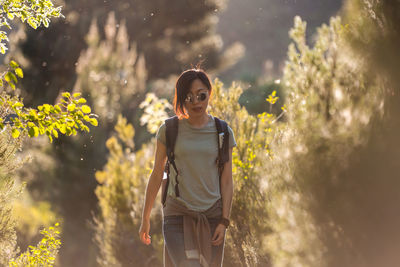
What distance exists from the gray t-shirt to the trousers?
0.13 m

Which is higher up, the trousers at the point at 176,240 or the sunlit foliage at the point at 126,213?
the sunlit foliage at the point at 126,213

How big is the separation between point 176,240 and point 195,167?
455 mm

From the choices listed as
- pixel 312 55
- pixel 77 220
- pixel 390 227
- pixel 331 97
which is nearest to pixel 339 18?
pixel 312 55

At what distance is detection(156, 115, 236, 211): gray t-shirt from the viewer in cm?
298

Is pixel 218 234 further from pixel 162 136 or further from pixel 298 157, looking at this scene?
pixel 298 157

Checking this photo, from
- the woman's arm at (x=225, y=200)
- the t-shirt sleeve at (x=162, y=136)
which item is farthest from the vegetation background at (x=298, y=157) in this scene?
the woman's arm at (x=225, y=200)

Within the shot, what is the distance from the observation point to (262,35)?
5478 cm

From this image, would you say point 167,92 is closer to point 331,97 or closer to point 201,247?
point 331,97

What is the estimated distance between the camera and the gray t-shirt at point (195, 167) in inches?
117

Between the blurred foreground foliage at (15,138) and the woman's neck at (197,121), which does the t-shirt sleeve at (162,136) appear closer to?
the woman's neck at (197,121)

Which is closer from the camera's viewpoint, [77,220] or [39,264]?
[39,264]

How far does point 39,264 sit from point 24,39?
36.3ft

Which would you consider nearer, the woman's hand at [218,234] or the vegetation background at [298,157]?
the woman's hand at [218,234]

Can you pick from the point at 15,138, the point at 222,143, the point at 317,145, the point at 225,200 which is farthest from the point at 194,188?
the point at 15,138
